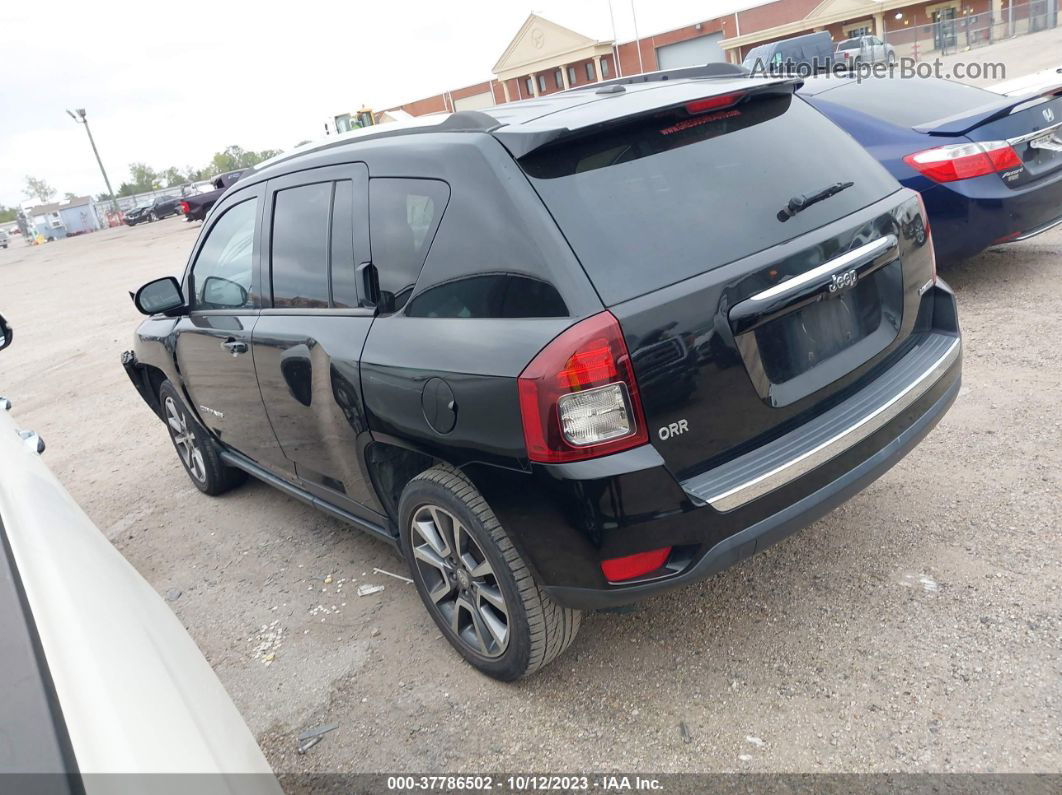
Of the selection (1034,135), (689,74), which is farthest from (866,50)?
(689,74)

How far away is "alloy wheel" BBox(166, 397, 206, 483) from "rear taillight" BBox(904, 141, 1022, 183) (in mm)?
5125

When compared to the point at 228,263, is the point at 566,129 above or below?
above

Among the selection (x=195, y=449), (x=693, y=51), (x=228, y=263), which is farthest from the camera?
(x=693, y=51)

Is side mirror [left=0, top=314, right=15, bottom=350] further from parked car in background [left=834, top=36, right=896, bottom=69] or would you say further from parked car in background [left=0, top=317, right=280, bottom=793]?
parked car in background [left=834, top=36, right=896, bottom=69]

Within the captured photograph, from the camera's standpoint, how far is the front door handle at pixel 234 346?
3.84m

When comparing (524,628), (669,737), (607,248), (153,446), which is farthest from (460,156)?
(153,446)

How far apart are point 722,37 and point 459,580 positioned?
5861cm

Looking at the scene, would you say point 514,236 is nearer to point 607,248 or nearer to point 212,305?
point 607,248

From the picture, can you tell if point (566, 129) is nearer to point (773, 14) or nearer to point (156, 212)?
Result: point (156, 212)

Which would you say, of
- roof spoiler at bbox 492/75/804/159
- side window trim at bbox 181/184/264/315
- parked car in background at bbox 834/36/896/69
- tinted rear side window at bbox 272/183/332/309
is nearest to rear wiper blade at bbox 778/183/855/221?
roof spoiler at bbox 492/75/804/159

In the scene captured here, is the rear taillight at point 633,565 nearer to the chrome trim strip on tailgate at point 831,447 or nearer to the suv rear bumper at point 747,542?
the suv rear bumper at point 747,542

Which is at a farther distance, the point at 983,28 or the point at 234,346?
the point at 983,28

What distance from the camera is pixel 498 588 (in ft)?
9.15

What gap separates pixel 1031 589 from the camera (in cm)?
287
